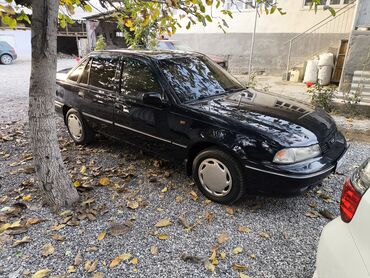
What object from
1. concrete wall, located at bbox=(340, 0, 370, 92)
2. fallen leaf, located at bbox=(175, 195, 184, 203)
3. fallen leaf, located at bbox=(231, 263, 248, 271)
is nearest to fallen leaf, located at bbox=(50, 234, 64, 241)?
fallen leaf, located at bbox=(175, 195, 184, 203)

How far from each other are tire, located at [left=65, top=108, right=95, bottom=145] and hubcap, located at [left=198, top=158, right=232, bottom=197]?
2.35 meters

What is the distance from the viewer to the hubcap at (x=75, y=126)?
15.9 feet

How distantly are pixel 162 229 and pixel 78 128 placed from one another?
2.77 m

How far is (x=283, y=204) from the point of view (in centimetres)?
330

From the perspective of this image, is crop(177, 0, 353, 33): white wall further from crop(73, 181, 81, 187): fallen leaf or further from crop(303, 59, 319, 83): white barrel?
crop(73, 181, 81, 187): fallen leaf

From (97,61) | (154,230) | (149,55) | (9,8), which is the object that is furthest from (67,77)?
(154,230)

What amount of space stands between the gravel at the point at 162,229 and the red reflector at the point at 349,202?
1.01m

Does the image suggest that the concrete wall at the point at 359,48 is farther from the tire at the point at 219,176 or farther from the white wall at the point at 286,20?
the tire at the point at 219,176

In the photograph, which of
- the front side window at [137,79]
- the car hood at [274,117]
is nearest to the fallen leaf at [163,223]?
the car hood at [274,117]

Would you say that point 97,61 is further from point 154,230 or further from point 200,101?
point 154,230

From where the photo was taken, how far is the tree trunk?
2729 mm

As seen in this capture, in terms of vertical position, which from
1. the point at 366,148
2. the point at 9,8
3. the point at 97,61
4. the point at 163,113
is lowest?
the point at 366,148

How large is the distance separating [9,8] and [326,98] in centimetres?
609

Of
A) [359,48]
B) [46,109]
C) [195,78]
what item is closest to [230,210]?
[195,78]
